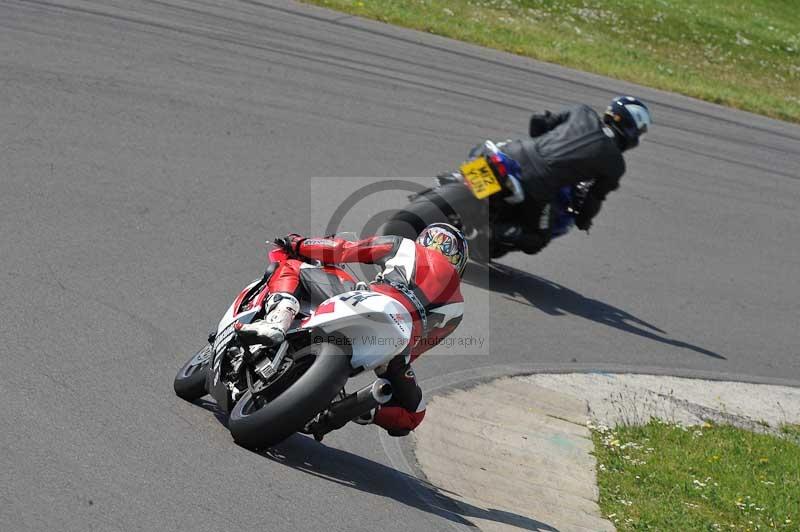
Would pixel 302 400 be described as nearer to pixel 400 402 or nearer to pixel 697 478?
pixel 400 402

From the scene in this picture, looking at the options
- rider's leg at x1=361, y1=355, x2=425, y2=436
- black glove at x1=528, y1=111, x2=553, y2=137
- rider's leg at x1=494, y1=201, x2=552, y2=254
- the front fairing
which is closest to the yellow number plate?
rider's leg at x1=494, y1=201, x2=552, y2=254

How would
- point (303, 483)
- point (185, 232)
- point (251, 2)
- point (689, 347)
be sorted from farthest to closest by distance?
1. point (251, 2)
2. point (689, 347)
3. point (185, 232)
4. point (303, 483)

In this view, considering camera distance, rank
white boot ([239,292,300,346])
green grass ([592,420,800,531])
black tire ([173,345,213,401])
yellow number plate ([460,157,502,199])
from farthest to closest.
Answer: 1. yellow number plate ([460,157,502,199])
2. green grass ([592,420,800,531])
3. black tire ([173,345,213,401])
4. white boot ([239,292,300,346])

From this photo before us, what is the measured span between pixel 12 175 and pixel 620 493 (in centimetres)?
562

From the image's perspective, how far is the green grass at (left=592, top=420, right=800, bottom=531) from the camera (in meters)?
6.54

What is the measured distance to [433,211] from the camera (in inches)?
374

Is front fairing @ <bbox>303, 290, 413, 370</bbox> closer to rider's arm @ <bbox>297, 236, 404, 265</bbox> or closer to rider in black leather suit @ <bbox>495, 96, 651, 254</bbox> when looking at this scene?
rider's arm @ <bbox>297, 236, 404, 265</bbox>

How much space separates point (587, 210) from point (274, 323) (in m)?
5.16

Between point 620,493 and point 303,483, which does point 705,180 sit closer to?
point 620,493

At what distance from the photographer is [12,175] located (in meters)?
9.23

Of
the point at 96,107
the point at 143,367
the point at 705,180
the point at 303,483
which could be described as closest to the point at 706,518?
the point at 303,483

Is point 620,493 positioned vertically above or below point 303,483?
below

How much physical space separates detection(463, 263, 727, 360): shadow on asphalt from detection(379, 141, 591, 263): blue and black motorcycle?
0.25 m

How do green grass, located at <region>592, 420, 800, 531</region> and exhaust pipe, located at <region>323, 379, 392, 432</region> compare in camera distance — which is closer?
exhaust pipe, located at <region>323, 379, 392, 432</region>
